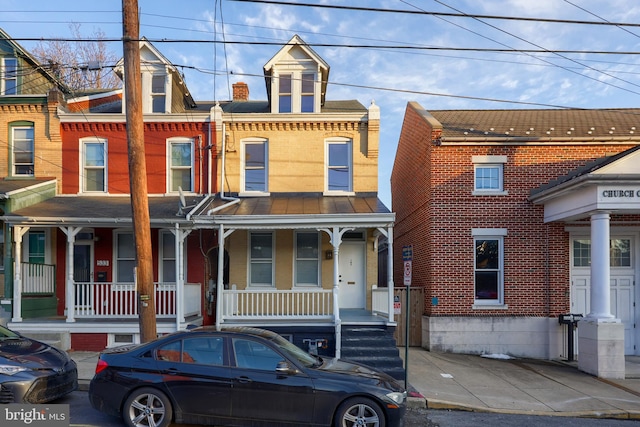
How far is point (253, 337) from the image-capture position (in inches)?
257

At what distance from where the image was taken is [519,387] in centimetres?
942

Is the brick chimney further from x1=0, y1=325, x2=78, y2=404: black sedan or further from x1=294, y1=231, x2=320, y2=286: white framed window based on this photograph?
x1=0, y1=325, x2=78, y2=404: black sedan

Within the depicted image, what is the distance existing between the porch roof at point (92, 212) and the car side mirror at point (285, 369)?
20.4 feet

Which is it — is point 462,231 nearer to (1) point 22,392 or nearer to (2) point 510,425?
(2) point 510,425

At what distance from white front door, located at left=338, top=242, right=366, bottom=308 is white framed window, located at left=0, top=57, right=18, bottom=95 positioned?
440 inches

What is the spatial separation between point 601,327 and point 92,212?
1246 centimetres

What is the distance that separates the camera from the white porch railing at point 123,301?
11.7m

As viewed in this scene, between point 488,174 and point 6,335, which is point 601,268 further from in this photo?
point 6,335

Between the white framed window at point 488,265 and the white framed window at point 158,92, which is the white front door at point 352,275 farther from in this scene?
the white framed window at point 158,92

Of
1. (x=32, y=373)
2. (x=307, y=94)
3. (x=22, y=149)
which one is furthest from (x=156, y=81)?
(x=32, y=373)

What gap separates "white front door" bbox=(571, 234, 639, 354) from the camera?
12938mm

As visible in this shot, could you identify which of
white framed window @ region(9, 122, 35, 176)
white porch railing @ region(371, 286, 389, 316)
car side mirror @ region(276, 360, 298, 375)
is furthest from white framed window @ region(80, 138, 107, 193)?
car side mirror @ region(276, 360, 298, 375)

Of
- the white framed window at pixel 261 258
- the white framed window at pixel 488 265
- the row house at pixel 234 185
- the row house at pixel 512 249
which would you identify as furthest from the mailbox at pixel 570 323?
the white framed window at pixel 261 258

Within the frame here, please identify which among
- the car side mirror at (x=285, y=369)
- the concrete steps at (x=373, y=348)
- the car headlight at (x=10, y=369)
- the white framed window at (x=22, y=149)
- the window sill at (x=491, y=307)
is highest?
the white framed window at (x=22, y=149)
